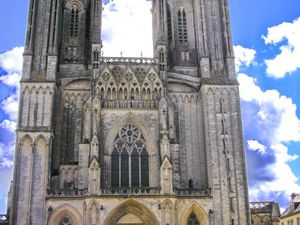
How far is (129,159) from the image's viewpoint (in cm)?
3506

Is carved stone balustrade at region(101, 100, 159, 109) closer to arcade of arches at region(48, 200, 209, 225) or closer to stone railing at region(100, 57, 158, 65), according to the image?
stone railing at region(100, 57, 158, 65)

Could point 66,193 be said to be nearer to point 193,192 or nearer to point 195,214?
point 193,192

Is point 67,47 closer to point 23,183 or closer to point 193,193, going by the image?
point 23,183

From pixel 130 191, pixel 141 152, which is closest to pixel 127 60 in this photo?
pixel 141 152

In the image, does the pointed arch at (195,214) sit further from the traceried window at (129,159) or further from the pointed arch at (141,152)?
the traceried window at (129,159)

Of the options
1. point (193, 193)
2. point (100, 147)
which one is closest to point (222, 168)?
point (193, 193)

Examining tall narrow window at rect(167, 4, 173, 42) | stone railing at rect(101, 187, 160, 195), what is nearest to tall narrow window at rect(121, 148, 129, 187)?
stone railing at rect(101, 187, 160, 195)

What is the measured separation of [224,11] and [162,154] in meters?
14.4

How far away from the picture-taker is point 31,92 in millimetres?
35406

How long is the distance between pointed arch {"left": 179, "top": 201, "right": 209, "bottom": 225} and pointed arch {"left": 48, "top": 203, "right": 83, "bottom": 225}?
710cm

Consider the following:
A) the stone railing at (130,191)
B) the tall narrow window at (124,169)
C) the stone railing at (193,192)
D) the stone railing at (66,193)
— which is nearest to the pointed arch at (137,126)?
the tall narrow window at (124,169)

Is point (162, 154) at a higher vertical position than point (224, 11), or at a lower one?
lower

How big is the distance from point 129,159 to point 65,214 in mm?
6130

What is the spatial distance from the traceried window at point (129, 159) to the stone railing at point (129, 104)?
5.16 feet
